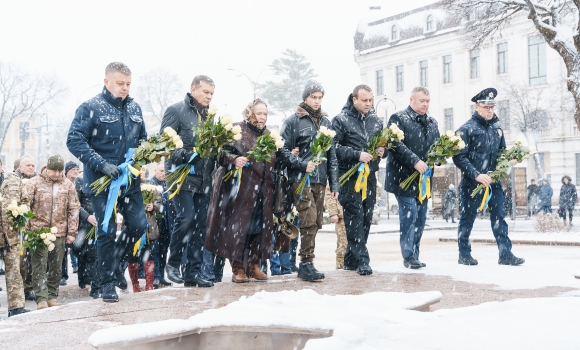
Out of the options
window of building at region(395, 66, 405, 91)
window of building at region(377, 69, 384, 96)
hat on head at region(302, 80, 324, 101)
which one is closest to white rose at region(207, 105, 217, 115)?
hat on head at region(302, 80, 324, 101)

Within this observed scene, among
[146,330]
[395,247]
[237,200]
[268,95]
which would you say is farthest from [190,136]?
[268,95]

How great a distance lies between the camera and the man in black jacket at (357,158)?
8047 mm

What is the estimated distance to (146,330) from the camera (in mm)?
4297

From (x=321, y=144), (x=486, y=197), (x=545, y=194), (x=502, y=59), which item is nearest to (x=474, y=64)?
(x=502, y=59)

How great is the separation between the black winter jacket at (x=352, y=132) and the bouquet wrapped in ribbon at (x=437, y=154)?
0.50 metres

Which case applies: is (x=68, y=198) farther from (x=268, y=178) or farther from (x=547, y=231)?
(x=547, y=231)

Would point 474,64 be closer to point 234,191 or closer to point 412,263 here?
point 412,263

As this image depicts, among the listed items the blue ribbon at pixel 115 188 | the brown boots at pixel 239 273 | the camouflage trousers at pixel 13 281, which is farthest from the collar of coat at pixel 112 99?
the camouflage trousers at pixel 13 281

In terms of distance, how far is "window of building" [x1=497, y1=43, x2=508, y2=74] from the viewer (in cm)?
4434

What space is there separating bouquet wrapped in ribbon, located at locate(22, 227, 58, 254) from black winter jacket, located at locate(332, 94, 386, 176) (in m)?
3.44

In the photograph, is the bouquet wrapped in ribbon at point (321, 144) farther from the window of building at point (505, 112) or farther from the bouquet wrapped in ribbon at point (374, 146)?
the window of building at point (505, 112)

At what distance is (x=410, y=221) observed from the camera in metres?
8.45

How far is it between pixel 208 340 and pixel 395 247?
14.3m

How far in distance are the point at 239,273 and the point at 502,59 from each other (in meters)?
40.2
